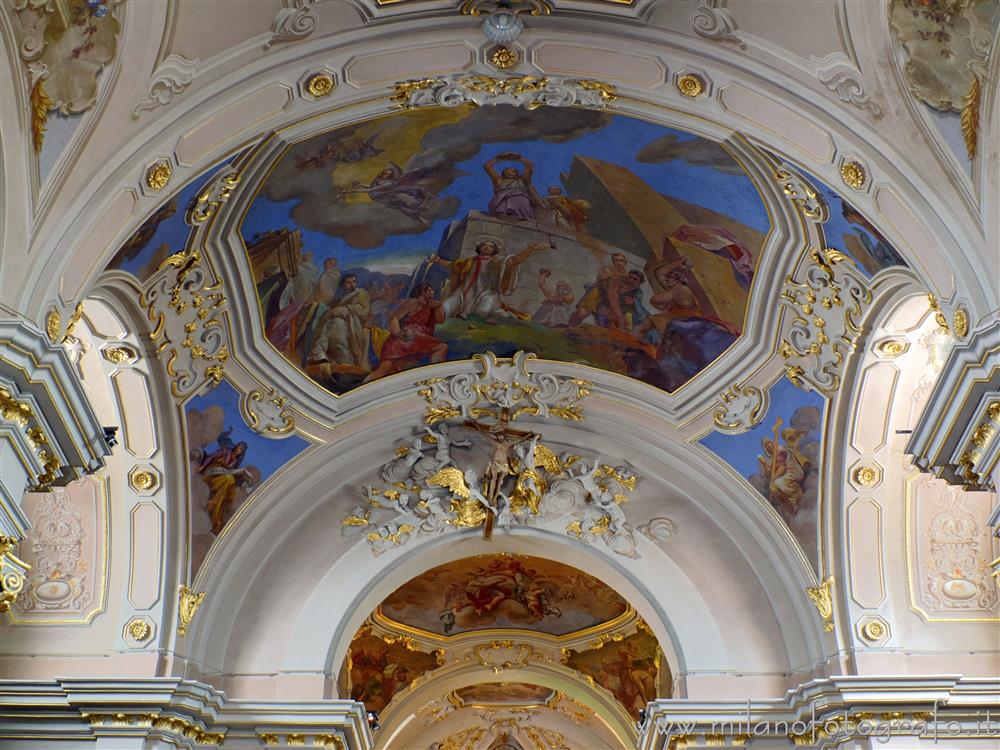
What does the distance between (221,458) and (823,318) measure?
7.32 m

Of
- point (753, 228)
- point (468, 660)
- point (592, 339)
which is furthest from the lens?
point (468, 660)

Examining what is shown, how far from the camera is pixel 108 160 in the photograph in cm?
1076

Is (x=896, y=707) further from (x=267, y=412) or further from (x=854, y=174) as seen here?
(x=267, y=412)

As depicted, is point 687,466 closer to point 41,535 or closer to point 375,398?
point 375,398

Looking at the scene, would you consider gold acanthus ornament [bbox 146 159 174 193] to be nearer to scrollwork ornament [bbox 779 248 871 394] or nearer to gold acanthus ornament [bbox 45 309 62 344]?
gold acanthus ornament [bbox 45 309 62 344]

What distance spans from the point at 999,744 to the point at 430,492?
7381 millimetres

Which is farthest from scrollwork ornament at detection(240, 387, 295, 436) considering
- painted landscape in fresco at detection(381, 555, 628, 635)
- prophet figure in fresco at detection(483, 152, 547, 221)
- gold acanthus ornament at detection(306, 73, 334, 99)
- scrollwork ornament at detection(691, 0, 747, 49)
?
painted landscape in fresco at detection(381, 555, 628, 635)

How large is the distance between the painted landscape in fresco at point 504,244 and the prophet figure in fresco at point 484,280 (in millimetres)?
18

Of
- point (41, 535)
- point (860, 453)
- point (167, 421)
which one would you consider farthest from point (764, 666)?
point (41, 535)

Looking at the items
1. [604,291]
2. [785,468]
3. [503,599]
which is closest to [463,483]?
[604,291]

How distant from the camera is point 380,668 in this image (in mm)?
23406

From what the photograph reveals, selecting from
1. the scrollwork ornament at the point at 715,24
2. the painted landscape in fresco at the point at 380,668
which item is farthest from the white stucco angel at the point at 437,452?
the painted landscape in fresco at the point at 380,668

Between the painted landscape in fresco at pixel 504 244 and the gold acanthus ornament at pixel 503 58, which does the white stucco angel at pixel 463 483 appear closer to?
the painted landscape in fresco at pixel 504 244

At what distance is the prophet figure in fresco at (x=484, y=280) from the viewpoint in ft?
49.0
